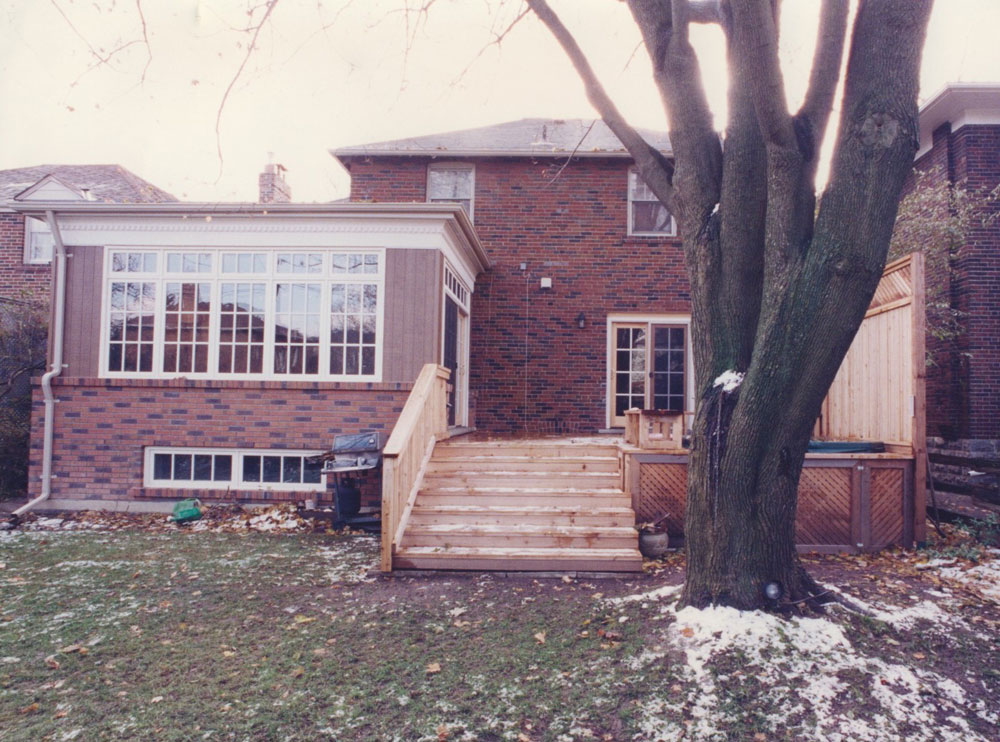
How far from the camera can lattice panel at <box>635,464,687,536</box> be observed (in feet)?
23.9

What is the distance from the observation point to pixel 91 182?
1912cm

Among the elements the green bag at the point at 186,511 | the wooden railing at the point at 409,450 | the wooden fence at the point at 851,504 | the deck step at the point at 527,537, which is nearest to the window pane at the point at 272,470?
the green bag at the point at 186,511

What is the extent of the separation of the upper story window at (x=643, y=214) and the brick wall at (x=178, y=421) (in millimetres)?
5941

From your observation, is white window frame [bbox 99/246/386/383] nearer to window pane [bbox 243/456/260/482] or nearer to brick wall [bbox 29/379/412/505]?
brick wall [bbox 29/379/412/505]

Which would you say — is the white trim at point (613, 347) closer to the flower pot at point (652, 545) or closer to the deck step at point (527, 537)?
the flower pot at point (652, 545)

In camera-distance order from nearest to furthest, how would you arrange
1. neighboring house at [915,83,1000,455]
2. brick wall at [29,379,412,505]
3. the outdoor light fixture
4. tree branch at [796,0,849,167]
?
tree branch at [796,0,849,167], the outdoor light fixture, brick wall at [29,379,412,505], neighboring house at [915,83,1000,455]

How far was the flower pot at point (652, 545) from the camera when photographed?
6785mm

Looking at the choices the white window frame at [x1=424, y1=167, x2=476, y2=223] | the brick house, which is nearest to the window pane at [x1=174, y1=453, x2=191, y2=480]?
the brick house

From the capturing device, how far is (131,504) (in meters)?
9.34

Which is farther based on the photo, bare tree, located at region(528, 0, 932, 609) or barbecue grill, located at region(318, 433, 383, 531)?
barbecue grill, located at region(318, 433, 383, 531)

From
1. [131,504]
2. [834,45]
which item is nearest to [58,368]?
[131,504]

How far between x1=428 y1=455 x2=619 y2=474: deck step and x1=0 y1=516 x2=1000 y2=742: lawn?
1.85m

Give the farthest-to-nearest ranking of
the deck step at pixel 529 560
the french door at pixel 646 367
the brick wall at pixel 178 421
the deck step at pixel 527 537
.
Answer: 1. the french door at pixel 646 367
2. the brick wall at pixel 178 421
3. the deck step at pixel 527 537
4. the deck step at pixel 529 560

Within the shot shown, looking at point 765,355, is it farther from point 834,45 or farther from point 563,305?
point 563,305
